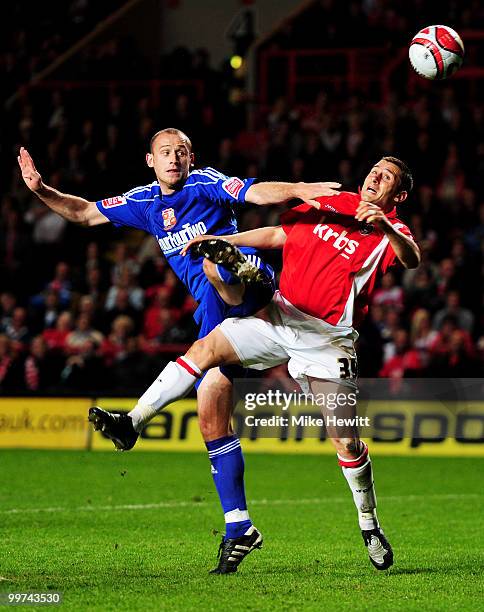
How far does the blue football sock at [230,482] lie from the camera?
688cm

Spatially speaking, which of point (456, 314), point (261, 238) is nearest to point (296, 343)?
point (261, 238)

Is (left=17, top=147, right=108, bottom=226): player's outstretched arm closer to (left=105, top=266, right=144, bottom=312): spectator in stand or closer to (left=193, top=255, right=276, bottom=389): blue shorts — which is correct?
(left=193, top=255, right=276, bottom=389): blue shorts

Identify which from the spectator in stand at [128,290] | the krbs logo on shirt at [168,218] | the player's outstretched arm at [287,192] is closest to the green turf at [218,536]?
the krbs logo on shirt at [168,218]

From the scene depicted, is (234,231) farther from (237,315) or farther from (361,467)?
(361,467)

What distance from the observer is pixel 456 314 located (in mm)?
15062

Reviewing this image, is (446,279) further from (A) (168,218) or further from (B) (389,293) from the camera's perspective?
(A) (168,218)

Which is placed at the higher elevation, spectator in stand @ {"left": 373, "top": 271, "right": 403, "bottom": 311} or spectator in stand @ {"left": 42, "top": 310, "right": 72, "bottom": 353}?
spectator in stand @ {"left": 373, "top": 271, "right": 403, "bottom": 311}

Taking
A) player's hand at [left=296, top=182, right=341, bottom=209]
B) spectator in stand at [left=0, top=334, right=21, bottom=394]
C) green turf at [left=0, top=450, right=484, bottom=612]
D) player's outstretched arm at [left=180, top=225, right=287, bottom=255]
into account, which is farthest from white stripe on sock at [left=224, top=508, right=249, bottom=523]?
spectator in stand at [left=0, top=334, right=21, bottom=394]

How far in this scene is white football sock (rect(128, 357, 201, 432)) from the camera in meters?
6.55

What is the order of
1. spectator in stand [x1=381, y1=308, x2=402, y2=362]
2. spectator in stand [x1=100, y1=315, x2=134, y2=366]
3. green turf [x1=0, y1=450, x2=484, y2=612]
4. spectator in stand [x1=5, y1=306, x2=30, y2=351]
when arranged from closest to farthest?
green turf [x1=0, y1=450, x2=484, y2=612]
spectator in stand [x1=381, y1=308, x2=402, y2=362]
spectator in stand [x1=100, y1=315, x2=134, y2=366]
spectator in stand [x1=5, y1=306, x2=30, y2=351]

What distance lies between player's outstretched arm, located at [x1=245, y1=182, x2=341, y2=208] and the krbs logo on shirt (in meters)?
0.66

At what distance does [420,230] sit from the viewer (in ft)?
54.3

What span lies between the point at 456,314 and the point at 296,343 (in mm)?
8570

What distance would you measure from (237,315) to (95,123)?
1450 centimetres
